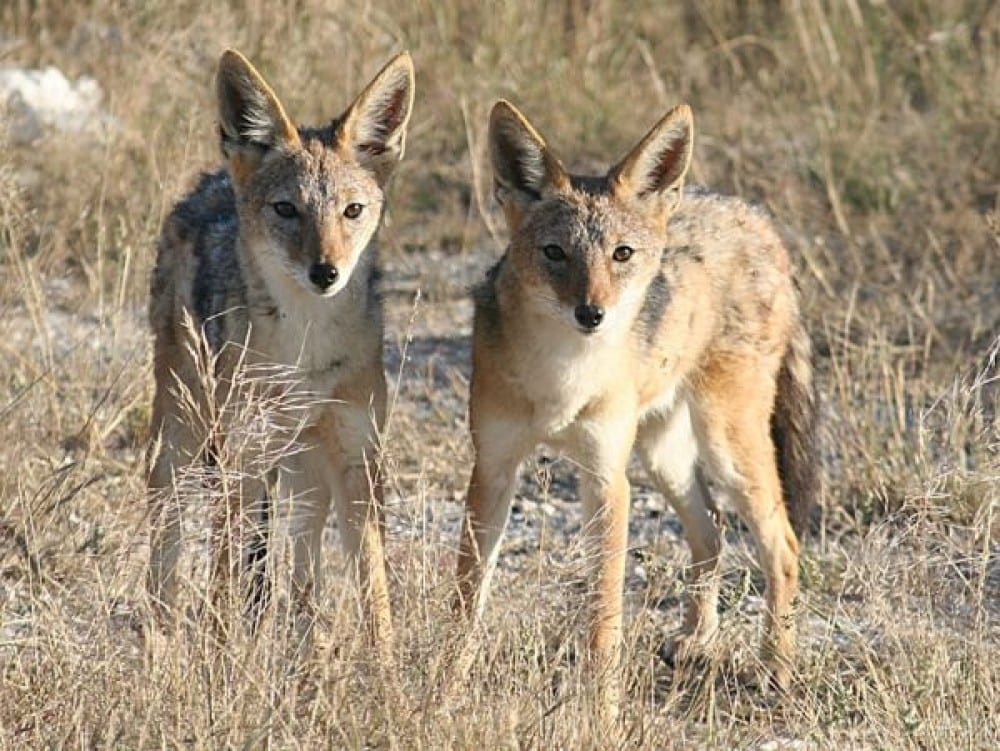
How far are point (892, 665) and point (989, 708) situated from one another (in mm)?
297

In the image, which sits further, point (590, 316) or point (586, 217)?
point (586, 217)

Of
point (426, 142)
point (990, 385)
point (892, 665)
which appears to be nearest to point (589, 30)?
point (426, 142)

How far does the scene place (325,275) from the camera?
5594mm

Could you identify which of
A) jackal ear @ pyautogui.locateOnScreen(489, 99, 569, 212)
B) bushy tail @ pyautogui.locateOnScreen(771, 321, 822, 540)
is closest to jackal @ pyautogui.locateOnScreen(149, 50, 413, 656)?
jackal ear @ pyautogui.locateOnScreen(489, 99, 569, 212)

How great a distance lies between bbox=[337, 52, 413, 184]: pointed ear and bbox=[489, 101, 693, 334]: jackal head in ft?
0.99

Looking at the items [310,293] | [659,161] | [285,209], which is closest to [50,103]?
[285,209]

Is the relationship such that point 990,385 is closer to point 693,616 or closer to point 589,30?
point 693,616

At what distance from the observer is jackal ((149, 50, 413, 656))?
19.0 ft

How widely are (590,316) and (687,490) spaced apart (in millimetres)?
1393

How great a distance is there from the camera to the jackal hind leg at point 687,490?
6.59 m

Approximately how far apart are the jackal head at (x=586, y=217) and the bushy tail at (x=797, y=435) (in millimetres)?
970

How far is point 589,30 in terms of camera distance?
11.4 m

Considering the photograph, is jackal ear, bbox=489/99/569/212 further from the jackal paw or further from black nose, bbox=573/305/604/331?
the jackal paw

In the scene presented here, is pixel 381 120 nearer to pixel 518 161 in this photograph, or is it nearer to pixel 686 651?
pixel 518 161
